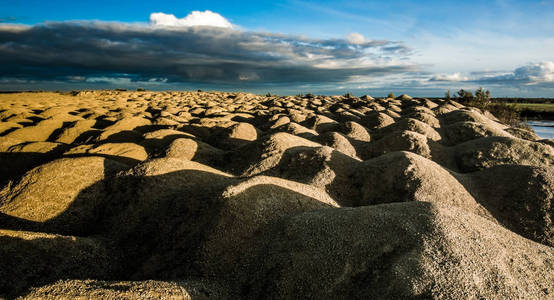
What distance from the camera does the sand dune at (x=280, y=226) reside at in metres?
2.80

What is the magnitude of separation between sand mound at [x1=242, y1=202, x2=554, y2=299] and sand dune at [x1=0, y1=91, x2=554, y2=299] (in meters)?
0.01

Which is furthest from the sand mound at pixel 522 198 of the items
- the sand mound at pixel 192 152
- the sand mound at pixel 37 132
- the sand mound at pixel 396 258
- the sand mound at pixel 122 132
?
the sand mound at pixel 37 132

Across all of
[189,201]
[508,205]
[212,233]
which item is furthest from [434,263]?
[508,205]

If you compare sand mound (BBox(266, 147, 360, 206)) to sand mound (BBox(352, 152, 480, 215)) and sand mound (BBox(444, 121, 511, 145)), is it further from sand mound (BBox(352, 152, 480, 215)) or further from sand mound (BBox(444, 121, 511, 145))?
sand mound (BBox(444, 121, 511, 145))

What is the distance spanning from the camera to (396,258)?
288 cm

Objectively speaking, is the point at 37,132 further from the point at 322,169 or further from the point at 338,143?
the point at 322,169

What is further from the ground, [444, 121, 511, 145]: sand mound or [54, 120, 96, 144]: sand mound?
[444, 121, 511, 145]: sand mound

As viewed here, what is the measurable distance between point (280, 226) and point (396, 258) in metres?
1.38

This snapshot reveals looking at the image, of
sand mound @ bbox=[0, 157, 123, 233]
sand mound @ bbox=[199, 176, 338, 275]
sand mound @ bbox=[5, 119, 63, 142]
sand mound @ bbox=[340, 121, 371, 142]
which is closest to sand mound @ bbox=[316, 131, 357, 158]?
sand mound @ bbox=[340, 121, 371, 142]

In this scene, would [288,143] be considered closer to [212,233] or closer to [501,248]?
[212,233]

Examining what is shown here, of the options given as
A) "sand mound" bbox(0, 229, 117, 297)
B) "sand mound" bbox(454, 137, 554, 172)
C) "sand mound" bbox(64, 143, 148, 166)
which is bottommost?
"sand mound" bbox(0, 229, 117, 297)

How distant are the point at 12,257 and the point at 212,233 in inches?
86.2

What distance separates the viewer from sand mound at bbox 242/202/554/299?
2.62 m

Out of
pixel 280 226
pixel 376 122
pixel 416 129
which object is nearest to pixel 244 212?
pixel 280 226
